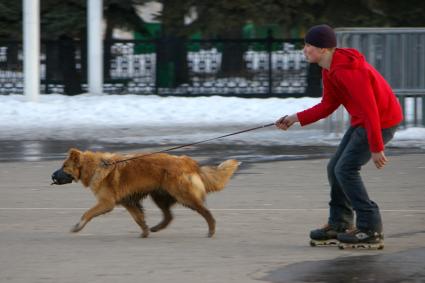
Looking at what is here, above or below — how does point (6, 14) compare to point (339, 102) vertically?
above

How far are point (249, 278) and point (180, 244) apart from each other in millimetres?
1451

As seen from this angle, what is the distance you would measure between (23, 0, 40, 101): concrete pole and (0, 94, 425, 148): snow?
373 mm

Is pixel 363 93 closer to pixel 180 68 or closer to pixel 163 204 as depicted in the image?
pixel 163 204

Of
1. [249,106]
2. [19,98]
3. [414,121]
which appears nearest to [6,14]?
[19,98]

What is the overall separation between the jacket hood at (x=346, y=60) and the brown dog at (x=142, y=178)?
1.38 metres

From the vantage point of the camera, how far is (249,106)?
888 inches

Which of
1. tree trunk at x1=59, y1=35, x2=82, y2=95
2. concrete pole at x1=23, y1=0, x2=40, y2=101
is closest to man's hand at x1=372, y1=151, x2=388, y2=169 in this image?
concrete pole at x1=23, y1=0, x2=40, y2=101

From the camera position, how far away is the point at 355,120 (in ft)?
25.7

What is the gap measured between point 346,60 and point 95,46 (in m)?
17.0

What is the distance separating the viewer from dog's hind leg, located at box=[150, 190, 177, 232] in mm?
8633

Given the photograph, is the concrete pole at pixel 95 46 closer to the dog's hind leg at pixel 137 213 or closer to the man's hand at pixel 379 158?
the dog's hind leg at pixel 137 213

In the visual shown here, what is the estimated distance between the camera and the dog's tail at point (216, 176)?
8.59 metres

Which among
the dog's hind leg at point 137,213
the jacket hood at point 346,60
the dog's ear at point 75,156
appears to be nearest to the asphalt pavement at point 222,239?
the dog's hind leg at point 137,213

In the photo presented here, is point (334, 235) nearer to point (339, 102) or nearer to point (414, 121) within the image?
point (339, 102)
